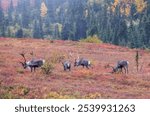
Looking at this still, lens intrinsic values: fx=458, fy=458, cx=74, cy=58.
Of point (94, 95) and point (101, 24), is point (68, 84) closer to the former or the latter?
point (94, 95)

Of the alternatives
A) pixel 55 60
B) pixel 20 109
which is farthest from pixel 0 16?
pixel 20 109

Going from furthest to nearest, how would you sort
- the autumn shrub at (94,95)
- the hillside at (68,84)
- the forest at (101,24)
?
the forest at (101,24) < the hillside at (68,84) < the autumn shrub at (94,95)

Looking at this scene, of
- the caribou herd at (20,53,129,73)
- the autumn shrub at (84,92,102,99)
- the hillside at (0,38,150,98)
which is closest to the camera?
the autumn shrub at (84,92,102,99)

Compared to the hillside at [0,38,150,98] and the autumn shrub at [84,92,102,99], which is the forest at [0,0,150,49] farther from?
the autumn shrub at [84,92,102,99]

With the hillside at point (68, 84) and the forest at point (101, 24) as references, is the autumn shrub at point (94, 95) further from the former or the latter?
the forest at point (101, 24)

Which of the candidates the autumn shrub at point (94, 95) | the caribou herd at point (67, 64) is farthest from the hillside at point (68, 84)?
the caribou herd at point (67, 64)

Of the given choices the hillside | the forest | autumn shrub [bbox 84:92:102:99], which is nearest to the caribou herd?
the hillside

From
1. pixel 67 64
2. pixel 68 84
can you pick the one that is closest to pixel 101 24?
pixel 67 64

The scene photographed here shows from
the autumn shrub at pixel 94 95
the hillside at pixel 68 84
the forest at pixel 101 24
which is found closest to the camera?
the autumn shrub at pixel 94 95

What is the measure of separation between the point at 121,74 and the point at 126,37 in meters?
82.9

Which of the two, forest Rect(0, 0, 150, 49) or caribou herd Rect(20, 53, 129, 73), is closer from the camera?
caribou herd Rect(20, 53, 129, 73)

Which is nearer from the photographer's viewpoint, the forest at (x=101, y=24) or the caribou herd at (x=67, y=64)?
the caribou herd at (x=67, y=64)

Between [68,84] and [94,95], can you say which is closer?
[94,95]

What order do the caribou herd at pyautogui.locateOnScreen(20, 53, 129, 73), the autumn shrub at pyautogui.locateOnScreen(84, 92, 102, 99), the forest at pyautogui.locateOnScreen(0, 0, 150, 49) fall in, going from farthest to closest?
the forest at pyautogui.locateOnScreen(0, 0, 150, 49) → the caribou herd at pyautogui.locateOnScreen(20, 53, 129, 73) → the autumn shrub at pyautogui.locateOnScreen(84, 92, 102, 99)
